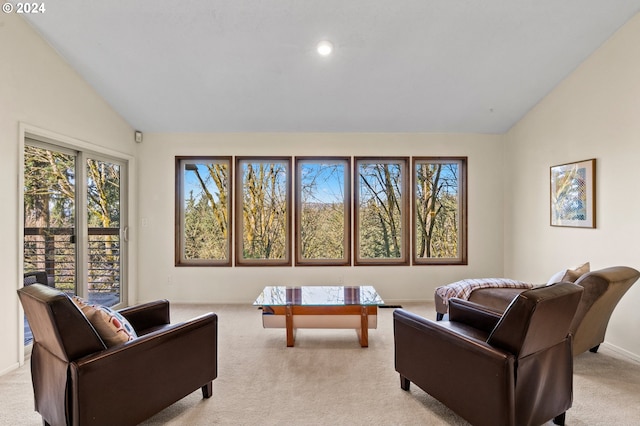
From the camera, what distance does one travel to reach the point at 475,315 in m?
2.27

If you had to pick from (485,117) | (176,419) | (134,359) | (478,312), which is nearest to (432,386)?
(478,312)

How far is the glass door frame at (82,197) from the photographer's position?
281cm

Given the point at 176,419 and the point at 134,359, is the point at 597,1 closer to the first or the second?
the point at 134,359

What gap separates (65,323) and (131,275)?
10.5ft

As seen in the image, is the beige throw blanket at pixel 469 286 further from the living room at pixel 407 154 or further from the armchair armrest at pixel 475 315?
the armchair armrest at pixel 475 315

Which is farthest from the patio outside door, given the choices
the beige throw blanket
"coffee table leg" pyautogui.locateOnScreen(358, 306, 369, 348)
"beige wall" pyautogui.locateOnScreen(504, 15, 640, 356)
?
"beige wall" pyautogui.locateOnScreen(504, 15, 640, 356)

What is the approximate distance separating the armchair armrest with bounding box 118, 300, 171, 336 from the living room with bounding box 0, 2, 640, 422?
1.23 meters

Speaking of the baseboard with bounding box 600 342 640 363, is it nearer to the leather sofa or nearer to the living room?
the living room

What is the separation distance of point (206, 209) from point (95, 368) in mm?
3291

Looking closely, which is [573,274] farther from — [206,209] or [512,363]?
[206,209]

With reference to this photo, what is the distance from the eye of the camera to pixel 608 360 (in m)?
2.83

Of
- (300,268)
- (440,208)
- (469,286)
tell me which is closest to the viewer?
(469,286)

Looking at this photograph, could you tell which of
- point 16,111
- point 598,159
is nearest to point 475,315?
point 598,159

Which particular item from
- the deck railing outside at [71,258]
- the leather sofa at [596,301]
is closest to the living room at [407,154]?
the deck railing outside at [71,258]
